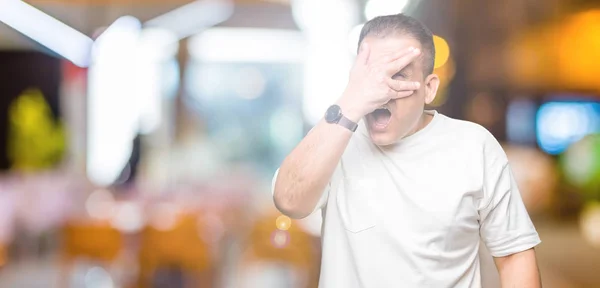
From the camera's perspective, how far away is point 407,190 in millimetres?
1330

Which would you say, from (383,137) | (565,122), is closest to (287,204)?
(383,137)

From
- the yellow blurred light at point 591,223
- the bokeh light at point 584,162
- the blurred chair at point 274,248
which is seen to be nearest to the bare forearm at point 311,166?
the blurred chair at point 274,248

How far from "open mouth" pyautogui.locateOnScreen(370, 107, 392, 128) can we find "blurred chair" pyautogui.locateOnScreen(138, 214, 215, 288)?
3.41 m

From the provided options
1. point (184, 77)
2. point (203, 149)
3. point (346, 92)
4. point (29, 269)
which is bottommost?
point (29, 269)

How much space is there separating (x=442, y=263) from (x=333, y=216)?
0.64ft

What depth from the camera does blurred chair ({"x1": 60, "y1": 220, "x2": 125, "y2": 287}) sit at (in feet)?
15.4

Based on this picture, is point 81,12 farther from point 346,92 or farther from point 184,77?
point 346,92

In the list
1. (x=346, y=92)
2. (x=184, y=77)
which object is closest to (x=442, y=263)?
(x=346, y=92)

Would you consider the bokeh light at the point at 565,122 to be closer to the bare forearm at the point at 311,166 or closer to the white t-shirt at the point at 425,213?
the white t-shirt at the point at 425,213

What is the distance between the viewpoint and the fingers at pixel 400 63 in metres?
1.25

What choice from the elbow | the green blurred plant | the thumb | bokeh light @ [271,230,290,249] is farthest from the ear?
the green blurred plant

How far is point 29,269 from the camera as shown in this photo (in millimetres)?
6066

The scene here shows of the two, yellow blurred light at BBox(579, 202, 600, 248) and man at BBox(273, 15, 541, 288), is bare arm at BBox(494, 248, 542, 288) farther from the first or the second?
yellow blurred light at BBox(579, 202, 600, 248)

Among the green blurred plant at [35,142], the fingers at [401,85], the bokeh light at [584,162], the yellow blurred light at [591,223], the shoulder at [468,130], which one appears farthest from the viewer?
the bokeh light at [584,162]
